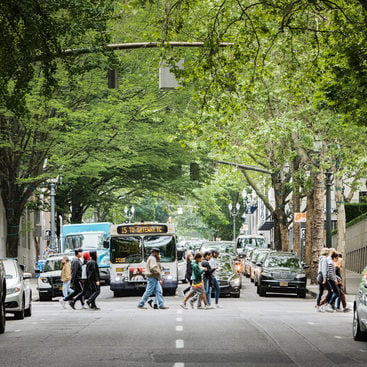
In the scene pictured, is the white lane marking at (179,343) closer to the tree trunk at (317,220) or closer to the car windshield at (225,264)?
the car windshield at (225,264)

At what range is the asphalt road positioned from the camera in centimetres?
1327

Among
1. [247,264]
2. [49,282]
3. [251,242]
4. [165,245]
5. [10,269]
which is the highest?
[251,242]

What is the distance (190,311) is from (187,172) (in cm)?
2488

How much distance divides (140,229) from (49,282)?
3.81 meters

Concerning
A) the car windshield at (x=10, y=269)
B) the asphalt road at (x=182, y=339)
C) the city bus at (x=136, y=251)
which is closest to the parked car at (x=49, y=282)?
the city bus at (x=136, y=251)

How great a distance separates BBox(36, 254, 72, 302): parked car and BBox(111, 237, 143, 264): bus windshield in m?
2.11

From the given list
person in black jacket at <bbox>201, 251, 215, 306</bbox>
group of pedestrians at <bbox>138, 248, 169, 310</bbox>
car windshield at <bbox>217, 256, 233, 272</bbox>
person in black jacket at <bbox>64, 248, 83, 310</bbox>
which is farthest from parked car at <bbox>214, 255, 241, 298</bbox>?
group of pedestrians at <bbox>138, 248, 169, 310</bbox>

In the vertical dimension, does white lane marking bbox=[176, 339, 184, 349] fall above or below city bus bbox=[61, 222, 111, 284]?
below

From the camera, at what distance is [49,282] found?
33375 mm

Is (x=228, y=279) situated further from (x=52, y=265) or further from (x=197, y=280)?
(x=197, y=280)

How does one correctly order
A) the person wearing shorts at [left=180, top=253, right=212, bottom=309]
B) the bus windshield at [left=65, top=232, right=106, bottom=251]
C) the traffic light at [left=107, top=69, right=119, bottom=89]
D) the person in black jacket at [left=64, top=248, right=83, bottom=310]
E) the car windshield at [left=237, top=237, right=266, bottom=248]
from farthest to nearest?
the car windshield at [left=237, top=237, right=266, bottom=248] → the bus windshield at [left=65, top=232, right=106, bottom=251] → the person in black jacket at [left=64, top=248, right=83, bottom=310] → the person wearing shorts at [left=180, top=253, right=212, bottom=309] → the traffic light at [left=107, top=69, right=119, bottom=89]

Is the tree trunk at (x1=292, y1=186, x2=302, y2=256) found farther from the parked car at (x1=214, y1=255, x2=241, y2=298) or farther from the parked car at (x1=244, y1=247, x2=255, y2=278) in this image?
the parked car at (x1=214, y1=255, x2=241, y2=298)

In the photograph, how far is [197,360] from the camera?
13.1 metres

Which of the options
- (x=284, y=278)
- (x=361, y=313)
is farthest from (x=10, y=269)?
(x=284, y=278)
